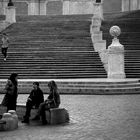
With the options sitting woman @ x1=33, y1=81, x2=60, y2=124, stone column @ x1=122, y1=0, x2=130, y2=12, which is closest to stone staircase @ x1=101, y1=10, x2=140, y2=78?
stone column @ x1=122, y1=0, x2=130, y2=12

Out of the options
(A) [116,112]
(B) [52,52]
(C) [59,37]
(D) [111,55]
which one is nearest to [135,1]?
(C) [59,37]

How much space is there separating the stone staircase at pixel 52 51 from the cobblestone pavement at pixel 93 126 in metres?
8.06

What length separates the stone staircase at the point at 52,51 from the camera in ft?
78.0

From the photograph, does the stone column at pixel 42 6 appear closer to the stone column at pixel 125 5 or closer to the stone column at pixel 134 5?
the stone column at pixel 125 5

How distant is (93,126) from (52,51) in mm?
16377

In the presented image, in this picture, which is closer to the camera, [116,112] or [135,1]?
[116,112]

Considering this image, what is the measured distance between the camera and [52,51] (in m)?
27.2

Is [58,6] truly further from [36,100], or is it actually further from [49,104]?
[49,104]

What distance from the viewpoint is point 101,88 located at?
757 inches

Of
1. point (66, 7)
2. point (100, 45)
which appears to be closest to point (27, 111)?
point (100, 45)

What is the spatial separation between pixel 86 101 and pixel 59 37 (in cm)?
1457

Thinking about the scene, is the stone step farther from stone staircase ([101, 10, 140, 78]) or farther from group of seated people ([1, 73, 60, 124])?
group of seated people ([1, 73, 60, 124])

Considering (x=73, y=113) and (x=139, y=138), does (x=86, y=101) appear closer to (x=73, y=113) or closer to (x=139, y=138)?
(x=73, y=113)

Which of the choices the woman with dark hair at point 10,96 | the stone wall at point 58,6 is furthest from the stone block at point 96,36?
the stone wall at point 58,6
